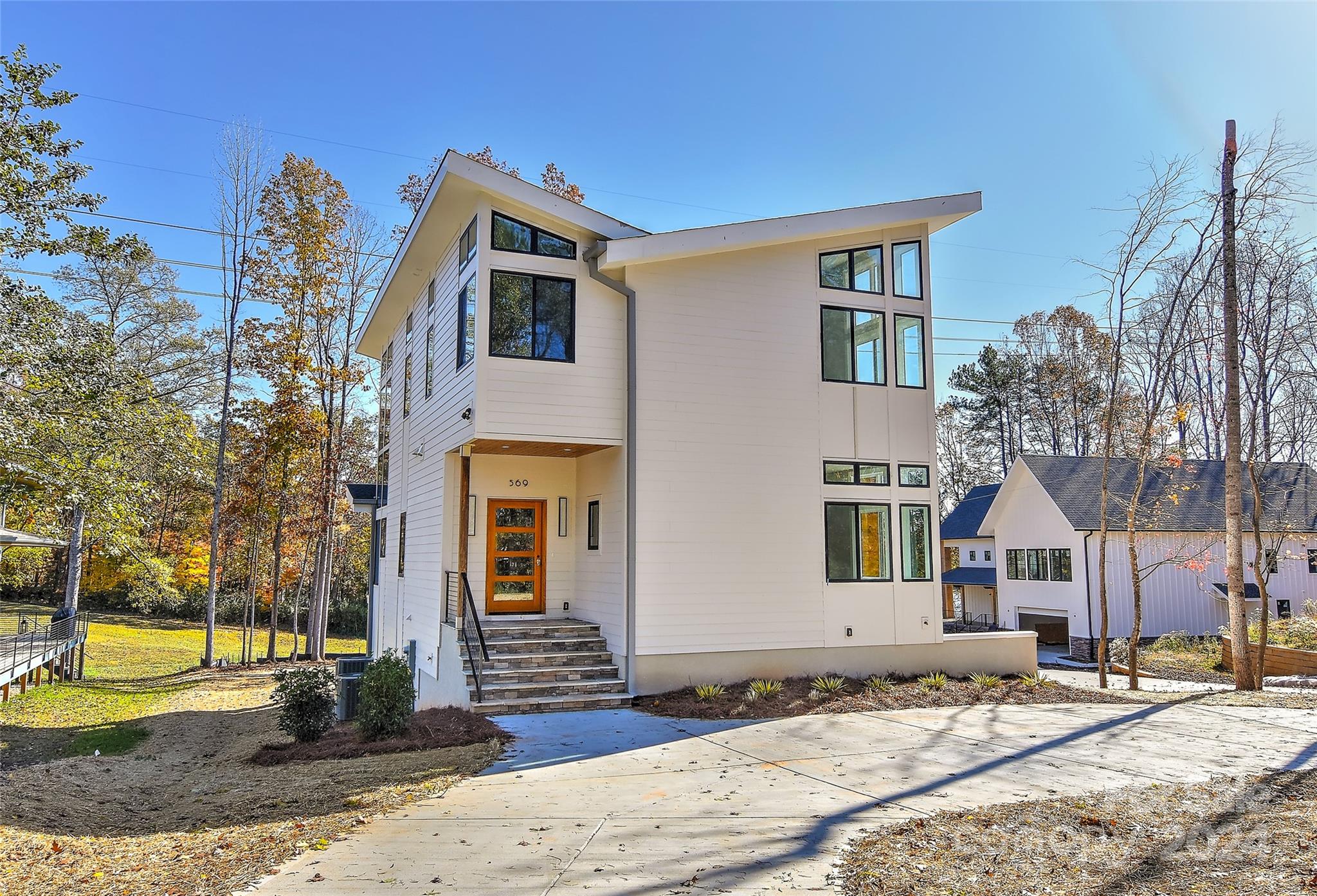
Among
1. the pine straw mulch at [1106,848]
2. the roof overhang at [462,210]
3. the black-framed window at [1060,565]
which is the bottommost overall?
the pine straw mulch at [1106,848]

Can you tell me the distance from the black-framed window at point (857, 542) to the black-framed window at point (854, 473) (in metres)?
0.33

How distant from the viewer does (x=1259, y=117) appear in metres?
11.7

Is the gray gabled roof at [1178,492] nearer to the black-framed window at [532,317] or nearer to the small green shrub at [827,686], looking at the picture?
the small green shrub at [827,686]

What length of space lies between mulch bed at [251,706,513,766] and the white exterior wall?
8.23 feet

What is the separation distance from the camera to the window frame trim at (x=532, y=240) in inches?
431

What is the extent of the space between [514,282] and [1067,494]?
21803 mm

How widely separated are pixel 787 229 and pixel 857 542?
183 inches

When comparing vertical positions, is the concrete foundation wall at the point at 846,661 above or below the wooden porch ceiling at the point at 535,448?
below

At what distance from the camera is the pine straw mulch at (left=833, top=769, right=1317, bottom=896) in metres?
4.10

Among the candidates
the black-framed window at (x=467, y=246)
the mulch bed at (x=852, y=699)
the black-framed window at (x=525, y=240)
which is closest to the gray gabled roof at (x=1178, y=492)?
the mulch bed at (x=852, y=699)

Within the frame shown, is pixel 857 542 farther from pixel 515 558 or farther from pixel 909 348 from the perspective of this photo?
pixel 515 558

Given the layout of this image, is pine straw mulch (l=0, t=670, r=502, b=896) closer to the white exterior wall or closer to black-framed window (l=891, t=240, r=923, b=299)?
the white exterior wall

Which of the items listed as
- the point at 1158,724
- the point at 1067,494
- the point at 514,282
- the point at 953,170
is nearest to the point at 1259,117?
the point at 953,170

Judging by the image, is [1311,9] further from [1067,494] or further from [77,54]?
[77,54]
